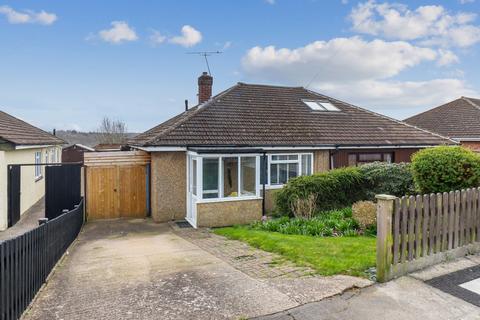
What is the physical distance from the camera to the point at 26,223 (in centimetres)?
Answer: 1440

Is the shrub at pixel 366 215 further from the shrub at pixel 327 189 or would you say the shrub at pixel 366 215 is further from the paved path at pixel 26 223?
the paved path at pixel 26 223

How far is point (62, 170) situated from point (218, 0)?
361 inches

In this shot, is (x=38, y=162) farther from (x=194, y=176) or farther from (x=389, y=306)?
(x=389, y=306)

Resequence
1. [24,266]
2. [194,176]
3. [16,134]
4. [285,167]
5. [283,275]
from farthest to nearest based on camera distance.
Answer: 1. [16,134]
2. [285,167]
3. [194,176]
4. [283,275]
5. [24,266]

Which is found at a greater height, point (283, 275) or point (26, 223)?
point (283, 275)

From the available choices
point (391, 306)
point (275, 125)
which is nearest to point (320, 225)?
point (391, 306)

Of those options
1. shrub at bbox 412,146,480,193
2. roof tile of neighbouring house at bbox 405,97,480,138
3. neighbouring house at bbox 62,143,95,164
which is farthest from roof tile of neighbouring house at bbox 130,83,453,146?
neighbouring house at bbox 62,143,95,164

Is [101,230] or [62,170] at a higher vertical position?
[62,170]

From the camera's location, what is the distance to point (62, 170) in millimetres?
12883

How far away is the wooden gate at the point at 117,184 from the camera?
46.2ft

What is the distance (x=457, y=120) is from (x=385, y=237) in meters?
24.0

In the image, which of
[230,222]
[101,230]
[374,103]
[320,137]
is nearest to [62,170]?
[101,230]

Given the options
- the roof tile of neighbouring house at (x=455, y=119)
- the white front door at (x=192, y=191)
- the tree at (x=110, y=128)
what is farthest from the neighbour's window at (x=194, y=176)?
the tree at (x=110, y=128)

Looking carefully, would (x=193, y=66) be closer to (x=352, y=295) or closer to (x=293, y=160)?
(x=293, y=160)
